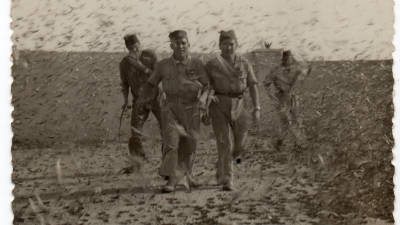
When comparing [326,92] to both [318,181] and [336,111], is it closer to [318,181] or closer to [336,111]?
[336,111]

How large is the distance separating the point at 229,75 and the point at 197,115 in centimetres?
39

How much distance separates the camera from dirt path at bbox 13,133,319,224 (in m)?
3.76

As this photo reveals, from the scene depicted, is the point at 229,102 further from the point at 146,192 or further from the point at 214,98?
the point at 146,192

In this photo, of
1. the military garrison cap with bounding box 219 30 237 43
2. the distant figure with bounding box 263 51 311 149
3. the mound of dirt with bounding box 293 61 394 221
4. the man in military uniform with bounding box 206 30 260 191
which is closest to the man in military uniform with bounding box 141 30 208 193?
the man in military uniform with bounding box 206 30 260 191

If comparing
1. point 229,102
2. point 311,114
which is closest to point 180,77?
point 229,102

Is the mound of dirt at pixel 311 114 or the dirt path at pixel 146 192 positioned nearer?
the dirt path at pixel 146 192

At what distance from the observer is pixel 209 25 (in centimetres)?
396

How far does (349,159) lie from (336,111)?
0.39 m

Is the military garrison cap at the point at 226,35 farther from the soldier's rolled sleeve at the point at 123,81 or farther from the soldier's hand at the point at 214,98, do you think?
the soldier's rolled sleeve at the point at 123,81

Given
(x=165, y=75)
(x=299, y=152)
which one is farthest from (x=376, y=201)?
(x=165, y=75)

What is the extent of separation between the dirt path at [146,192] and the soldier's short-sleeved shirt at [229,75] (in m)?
0.43

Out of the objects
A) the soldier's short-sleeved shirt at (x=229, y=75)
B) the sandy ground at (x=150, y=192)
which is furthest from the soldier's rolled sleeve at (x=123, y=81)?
the soldier's short-sleeved shirt at (x=229, y=75)

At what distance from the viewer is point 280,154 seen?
3955 millimetres

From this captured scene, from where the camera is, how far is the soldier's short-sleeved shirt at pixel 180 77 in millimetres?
3814
